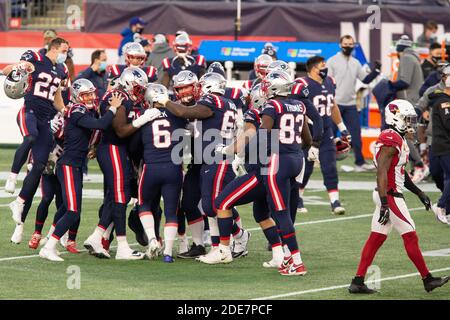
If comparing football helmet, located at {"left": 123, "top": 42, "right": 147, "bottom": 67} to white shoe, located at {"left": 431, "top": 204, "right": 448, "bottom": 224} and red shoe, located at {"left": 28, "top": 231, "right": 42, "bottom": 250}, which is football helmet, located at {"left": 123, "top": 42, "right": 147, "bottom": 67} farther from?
white shoe, located at {"left": 431, "top": 204, "right": 448, "bottom": 224}

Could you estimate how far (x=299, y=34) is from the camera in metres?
24.2

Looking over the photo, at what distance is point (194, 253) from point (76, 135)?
1.55 m

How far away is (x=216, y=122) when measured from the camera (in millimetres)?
11320

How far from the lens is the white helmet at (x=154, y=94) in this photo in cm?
1123

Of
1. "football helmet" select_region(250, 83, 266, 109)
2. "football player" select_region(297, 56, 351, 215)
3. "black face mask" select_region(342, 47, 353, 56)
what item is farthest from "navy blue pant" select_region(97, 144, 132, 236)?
"black face mask" select_region(342, 47, 353, 56)

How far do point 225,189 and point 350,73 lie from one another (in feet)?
25.0

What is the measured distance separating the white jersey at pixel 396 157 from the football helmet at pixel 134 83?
8.45ft

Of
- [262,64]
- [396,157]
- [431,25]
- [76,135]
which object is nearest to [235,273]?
[396,157]

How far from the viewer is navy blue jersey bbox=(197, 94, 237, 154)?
11.3 meters

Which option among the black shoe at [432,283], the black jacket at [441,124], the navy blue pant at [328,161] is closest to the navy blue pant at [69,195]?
the black shoe at [432,283]

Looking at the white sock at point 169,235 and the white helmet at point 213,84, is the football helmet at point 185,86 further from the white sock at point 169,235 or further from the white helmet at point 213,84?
the white sock at point 169,235
